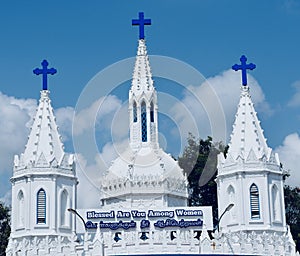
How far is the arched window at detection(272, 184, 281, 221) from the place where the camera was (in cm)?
5122

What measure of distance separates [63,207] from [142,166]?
770cm

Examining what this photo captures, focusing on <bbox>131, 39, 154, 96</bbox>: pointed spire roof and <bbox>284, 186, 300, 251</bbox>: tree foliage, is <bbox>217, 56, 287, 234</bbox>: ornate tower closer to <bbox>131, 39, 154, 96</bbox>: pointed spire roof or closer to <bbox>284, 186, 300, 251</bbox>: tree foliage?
<bbox>131, 39, 154, 96</bbox>: pointed spire roof

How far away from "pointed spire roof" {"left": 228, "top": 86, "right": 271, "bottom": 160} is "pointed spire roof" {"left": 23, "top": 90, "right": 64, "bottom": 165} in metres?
11.6

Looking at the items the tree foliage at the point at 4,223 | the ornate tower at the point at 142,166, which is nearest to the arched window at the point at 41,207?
the ornate tower at the point at 142,166

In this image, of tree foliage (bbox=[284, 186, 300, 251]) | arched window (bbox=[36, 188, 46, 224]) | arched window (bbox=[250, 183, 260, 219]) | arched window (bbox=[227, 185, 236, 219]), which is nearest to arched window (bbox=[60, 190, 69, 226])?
arched window (bbox=[36, 188, 46, 224])

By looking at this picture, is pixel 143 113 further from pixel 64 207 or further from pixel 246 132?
pixel 64 207

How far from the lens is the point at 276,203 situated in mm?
51625

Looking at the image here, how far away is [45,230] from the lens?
49688mm

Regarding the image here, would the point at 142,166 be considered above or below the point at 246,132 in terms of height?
below

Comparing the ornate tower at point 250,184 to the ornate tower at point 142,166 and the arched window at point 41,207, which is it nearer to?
the ornate tower at point 142,166

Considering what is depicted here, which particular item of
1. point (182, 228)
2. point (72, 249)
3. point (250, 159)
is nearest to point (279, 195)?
point (250, 159)

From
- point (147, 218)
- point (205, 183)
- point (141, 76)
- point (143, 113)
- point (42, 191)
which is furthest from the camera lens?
point (205, 183)

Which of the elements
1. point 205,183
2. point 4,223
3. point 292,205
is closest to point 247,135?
point 205,183

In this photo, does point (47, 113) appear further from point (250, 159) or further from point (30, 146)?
point (250, 159)
